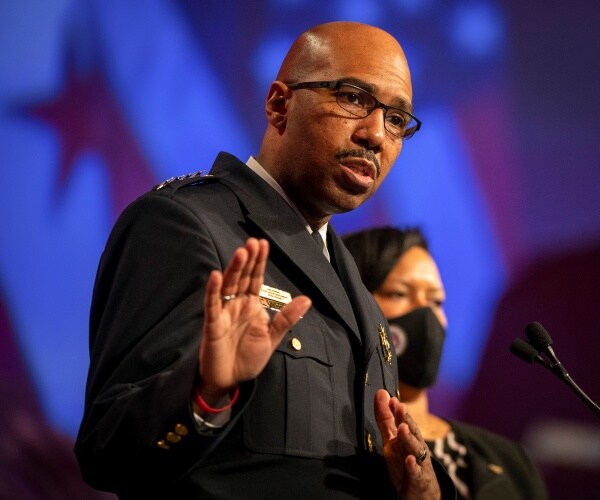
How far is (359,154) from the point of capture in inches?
86.7

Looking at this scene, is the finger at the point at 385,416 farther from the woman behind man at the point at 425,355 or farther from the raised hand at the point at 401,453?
the woman behind man at the point at 425,355

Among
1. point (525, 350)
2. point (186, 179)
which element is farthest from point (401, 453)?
point (186, 179)

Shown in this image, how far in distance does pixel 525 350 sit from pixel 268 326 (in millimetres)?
967

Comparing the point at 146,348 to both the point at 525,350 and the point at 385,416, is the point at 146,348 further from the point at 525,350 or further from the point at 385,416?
the point at 525,350

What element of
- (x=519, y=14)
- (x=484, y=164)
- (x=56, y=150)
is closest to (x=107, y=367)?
(x=56, y=150)

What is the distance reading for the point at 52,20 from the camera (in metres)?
3.41

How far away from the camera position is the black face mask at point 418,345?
3555 millimetres

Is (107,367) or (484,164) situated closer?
(107,367)

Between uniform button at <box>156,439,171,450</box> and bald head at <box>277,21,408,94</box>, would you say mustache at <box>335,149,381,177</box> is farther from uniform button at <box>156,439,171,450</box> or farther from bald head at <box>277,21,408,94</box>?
uniform button at <box>156,439,171,450</box>

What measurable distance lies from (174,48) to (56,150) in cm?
69

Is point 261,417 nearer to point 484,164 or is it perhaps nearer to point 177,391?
point 177,391

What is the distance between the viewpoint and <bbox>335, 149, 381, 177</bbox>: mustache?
2189 mm

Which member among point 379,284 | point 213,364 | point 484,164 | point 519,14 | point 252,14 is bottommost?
point 379,284

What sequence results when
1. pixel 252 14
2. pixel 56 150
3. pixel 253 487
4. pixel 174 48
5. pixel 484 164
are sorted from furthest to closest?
pixel 484 164 → pixel 252 14 → pixel 174 48 → pixel 56 150 → pixel 253 487
